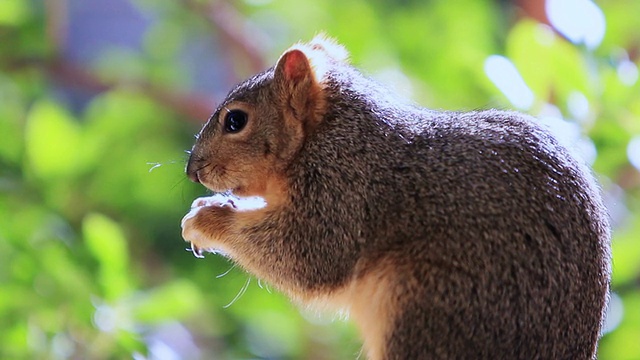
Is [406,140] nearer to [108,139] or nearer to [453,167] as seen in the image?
[453,167]

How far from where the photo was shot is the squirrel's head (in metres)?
1.23

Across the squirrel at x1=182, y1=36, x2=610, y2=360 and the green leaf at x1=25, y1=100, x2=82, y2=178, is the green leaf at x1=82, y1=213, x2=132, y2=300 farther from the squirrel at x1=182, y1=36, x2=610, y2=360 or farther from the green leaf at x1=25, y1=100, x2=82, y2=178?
the squirrel at x1=182, y1=36, x2=610, y2=360

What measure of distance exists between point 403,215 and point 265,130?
0.26 metres

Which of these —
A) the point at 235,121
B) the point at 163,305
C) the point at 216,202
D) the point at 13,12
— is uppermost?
the point at 13,12

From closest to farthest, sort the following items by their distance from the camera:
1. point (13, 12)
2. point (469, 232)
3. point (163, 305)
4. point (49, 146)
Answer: point (469, 232)
point (163, 305)
point (49, 146)
point (13, 12)

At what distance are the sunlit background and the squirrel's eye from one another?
0.38 m

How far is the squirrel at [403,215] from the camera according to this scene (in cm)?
101

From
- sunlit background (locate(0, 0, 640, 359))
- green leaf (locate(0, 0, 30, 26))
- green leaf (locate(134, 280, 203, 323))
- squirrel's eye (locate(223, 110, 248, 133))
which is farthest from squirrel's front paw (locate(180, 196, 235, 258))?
green leaf (locate(0, 0, 30, 26))

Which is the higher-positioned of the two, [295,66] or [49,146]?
[295,66]

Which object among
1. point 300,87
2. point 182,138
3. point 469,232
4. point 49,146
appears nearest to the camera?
point 469,232

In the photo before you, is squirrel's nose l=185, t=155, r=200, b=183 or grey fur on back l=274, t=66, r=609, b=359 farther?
A: squirrel's nose l=185, t=155, r=200, b=183

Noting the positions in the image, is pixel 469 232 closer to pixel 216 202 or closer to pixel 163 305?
pixel 216 202

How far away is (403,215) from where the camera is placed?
3.60 ft

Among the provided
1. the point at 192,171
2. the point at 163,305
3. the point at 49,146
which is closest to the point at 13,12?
the point at 49,146
